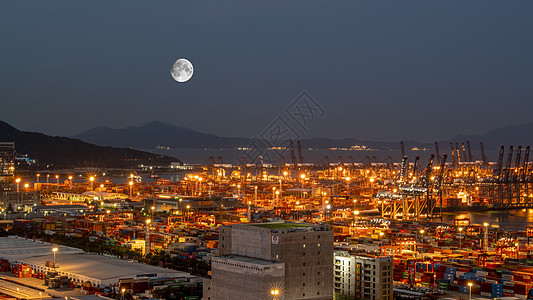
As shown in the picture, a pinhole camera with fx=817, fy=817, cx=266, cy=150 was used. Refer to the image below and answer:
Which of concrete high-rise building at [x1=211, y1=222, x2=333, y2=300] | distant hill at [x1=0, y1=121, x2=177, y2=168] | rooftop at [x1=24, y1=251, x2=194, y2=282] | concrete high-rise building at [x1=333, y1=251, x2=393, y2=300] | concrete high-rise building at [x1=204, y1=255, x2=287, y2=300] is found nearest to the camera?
concrete high-rise building at [x1=204, y1=255, x2=287, y2=300]

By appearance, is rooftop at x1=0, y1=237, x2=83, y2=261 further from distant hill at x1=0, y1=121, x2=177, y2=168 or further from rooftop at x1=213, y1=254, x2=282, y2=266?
distant hill at x1=0, y1=121, x2=177, y2=168

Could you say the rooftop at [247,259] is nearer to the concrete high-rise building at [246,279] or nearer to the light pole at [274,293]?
the concrete high-rise building at [246,279]

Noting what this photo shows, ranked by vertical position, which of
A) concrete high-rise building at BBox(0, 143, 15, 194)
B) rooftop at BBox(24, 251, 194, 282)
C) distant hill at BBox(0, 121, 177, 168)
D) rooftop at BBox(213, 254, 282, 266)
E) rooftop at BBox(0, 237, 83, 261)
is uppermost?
distant hill at BBox(0, 121, 177, 168)

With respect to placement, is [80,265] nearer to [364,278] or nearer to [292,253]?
[292,253]

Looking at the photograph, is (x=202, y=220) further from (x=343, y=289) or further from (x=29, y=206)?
(x=343, y=289)

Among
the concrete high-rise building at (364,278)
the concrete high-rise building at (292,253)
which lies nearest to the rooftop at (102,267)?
the concrete high-rise building at (292,253)

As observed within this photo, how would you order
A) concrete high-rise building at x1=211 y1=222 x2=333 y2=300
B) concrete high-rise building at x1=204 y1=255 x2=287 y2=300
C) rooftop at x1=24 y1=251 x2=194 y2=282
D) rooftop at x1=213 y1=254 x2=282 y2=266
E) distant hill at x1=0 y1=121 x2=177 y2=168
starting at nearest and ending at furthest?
1. concrete high-rise building at x1=204 y1=255 x2=287 y2=300
2. rooftop at x1=213 y1=254 x2=282 y2=266
3. concrete high-rise building at x1=211 y1=222 x2=333 y2=300
4. rooftop at x1=24 y1=251 x2=194 y2=282
5. distant hill at x1=0 y1=121 x2=177 y2=168

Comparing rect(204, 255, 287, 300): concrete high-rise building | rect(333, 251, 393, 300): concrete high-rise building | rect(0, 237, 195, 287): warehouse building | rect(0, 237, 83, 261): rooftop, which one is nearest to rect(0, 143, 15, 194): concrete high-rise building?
rect(0, 237, 83, 261): rooftop
